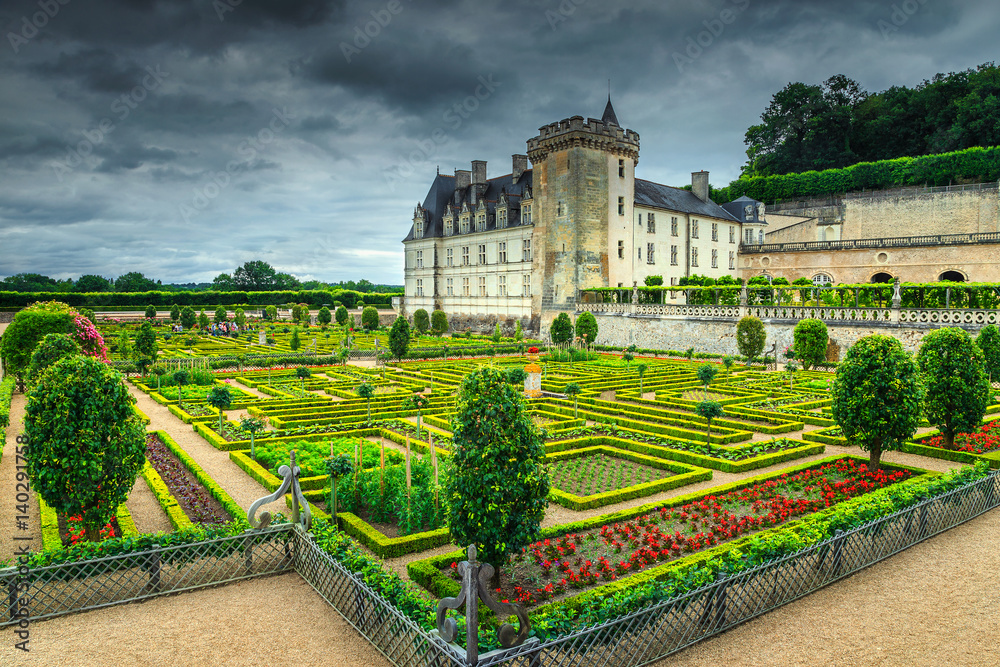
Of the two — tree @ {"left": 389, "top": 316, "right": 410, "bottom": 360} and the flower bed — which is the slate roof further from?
the flower bed

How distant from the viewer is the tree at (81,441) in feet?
26.7

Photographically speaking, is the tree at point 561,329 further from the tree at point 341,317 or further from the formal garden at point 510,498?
the tree at point 341,317

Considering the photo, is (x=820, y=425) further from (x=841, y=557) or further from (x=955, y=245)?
(x=955, y=245)

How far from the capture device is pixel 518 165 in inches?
1989

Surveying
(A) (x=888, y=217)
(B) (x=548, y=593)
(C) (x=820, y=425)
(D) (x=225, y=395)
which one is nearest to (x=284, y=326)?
(D) (x=225, y=395)

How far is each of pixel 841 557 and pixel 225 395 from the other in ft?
44.7

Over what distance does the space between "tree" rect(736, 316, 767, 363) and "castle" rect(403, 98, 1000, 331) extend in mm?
14678

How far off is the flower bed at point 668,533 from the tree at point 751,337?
17.4 metres

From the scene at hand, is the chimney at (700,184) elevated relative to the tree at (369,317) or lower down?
elevated

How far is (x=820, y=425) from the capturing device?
17516 millimetres

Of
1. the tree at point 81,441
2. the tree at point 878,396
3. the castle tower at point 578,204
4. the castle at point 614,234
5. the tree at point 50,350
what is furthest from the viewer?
the castle at point 614,234

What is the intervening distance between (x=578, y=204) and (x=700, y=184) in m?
16.3

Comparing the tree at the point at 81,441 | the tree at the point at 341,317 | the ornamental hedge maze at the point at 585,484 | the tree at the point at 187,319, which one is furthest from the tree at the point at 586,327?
the tree at the point at 187,319

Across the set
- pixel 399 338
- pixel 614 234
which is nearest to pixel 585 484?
pixel 399 338
